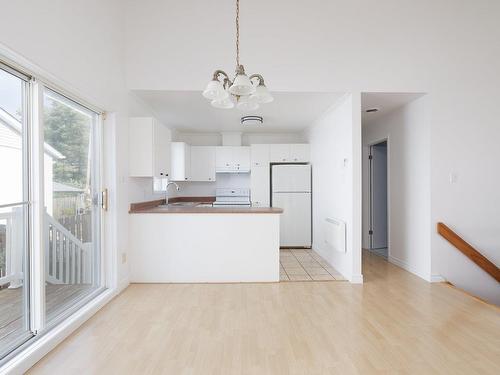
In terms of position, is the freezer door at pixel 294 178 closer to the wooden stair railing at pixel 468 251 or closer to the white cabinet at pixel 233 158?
the white cabinet at pixel 233 158

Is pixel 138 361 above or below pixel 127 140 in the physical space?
below

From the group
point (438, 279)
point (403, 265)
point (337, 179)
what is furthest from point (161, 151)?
point (438, 279)

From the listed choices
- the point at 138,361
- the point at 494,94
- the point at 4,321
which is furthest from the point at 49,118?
the point at 494,94

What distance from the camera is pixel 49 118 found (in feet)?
7.45

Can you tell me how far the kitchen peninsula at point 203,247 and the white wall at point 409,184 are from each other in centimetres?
186

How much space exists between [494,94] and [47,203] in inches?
198

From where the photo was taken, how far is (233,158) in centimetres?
577

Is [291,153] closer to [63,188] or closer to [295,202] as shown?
[295,202]

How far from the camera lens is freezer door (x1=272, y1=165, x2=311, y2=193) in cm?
534

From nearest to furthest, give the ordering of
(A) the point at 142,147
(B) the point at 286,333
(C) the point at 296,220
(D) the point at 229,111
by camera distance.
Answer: (B) the point at 286,333 < (A) the point at 142,147 < (D) the point at 229,111 < (C) the point at 296,220

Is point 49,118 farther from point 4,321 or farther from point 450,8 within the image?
point 450,8

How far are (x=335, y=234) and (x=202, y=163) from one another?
3088 mm

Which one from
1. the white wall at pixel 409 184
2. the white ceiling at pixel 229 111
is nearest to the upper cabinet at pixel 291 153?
the white ceiling at pixel 229 111

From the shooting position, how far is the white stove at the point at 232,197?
5.83 m
